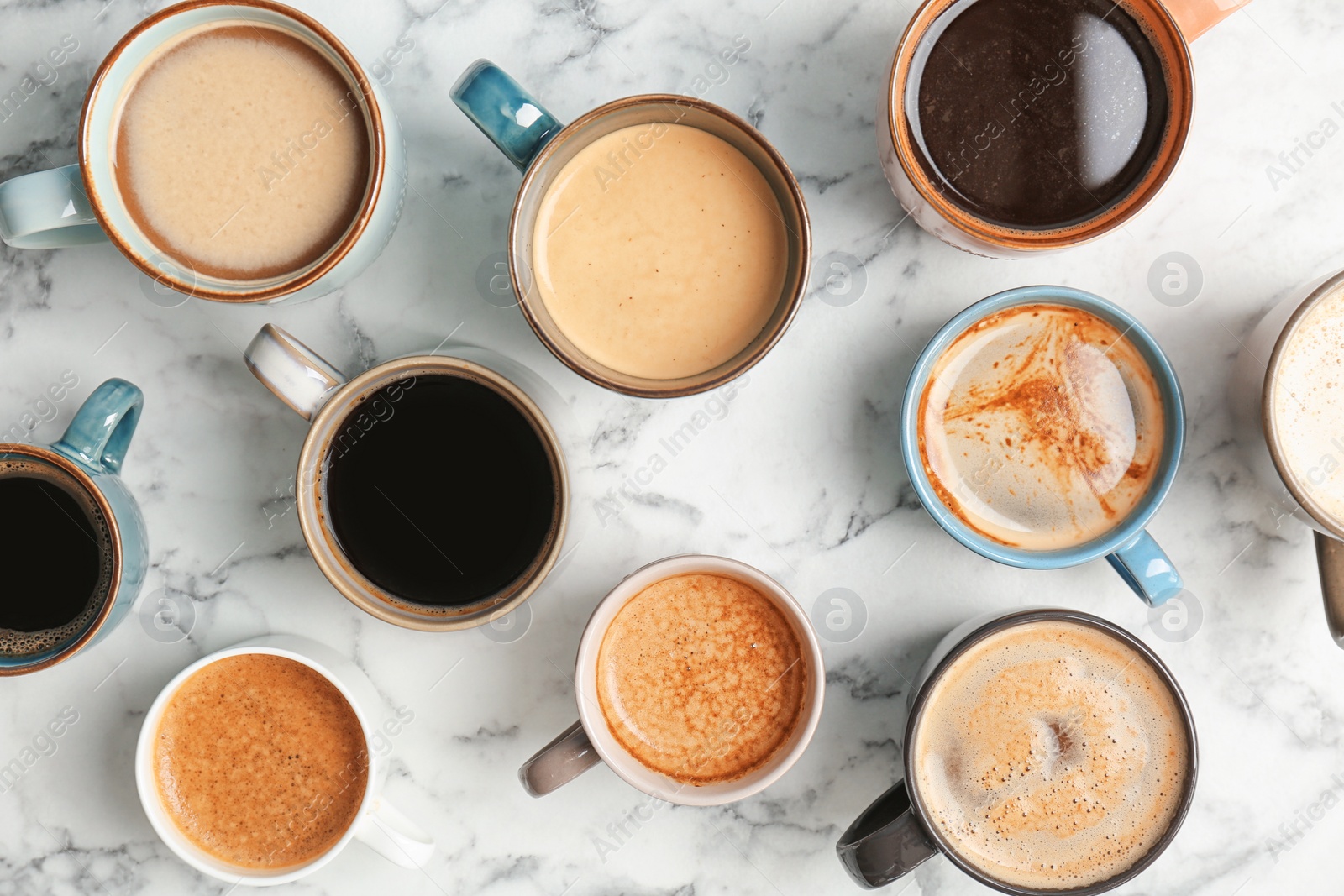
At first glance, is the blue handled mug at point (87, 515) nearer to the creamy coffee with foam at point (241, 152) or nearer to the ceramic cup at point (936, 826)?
the creamy coffee with foam at point (241, 152)

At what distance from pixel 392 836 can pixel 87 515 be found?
0.65m

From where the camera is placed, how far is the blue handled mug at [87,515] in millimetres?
1224

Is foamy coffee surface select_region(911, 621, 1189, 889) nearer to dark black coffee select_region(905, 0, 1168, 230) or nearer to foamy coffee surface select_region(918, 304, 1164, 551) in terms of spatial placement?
foamy coffee surface select_region(918, 304, 1164, 551)

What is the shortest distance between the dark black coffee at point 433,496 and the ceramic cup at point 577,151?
179mm

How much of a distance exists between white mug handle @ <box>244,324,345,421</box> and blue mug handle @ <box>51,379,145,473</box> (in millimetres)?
→ 243

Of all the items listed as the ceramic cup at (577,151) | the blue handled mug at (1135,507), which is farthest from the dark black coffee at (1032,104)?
the ceramic cup at (577,151)

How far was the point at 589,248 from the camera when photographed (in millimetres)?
1230

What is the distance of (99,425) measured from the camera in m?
1.24

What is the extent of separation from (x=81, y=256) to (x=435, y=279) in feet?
1.82

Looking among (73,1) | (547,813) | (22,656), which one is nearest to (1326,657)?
(547,813)

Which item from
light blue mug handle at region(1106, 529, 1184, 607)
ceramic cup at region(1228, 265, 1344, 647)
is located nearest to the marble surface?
ceramic cup at region(1228, 265, 1344, 647)

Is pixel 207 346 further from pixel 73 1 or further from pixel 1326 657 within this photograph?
pixel 1326 657

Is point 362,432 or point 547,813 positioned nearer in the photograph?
point 362,432

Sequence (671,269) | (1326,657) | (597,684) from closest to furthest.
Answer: (671,269) → (597,684) → (1326,657)
